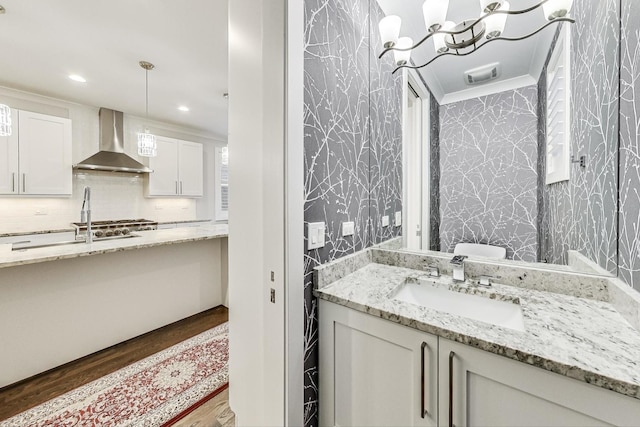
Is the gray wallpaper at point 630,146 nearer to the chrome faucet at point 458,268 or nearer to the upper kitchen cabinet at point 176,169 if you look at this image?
the chrome faucet at point 458,268

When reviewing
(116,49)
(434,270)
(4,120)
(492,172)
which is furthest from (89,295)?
(492,172)

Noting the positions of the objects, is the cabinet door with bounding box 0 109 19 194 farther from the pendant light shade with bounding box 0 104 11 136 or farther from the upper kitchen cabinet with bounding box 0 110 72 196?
the pendant light shade with bounding box 0 104 11 136

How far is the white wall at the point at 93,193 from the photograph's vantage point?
3341 mm

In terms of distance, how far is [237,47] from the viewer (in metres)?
1.26

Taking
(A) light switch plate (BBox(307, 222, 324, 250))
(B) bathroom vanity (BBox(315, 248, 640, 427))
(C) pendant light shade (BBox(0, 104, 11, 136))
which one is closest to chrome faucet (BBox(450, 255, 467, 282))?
(B) bathroom vanity (BBox(315, 248, 640, 427))

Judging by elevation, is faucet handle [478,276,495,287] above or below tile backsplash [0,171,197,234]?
below

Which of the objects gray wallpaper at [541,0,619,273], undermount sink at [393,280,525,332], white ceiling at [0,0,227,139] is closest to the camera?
gray wallpaper at [541,0,619,273]

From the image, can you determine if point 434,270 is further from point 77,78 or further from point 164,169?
point 164,169

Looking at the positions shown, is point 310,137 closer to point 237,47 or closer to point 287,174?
point 287,174

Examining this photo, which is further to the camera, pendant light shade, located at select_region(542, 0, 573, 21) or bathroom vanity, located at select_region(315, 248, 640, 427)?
pendant light shade, located at select_region(542, 0, 573, 21)

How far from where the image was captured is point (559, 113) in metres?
1.11

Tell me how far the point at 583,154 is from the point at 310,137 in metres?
1.12

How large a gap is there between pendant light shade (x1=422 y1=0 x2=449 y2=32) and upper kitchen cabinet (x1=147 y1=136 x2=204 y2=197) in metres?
4.61

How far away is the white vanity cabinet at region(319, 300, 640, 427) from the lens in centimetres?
62
